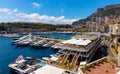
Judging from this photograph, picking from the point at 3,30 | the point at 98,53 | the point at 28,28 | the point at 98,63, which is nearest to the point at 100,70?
the point at 98,63

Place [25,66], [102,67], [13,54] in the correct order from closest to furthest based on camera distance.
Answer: [102,67] → [25,66] → [13,54]

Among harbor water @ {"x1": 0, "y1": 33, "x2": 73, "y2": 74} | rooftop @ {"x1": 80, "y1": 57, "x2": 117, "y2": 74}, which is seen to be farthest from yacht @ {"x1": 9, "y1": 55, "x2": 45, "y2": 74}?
rooftop @ {"x1": 80, "y1": 57, "x2": 117, "y2": 74}

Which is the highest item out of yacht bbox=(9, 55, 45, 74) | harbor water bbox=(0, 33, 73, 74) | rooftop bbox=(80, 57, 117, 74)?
rooftop bbox=(80, 57, 117, 74)

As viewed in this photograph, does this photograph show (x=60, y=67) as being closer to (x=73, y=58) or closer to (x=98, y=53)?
(x=73, y=58)

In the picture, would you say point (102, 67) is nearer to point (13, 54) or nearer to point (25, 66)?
point (25, 66)

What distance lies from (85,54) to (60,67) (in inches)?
298

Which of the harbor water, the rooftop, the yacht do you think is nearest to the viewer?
the rooftop

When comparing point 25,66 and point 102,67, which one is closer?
point 102,67

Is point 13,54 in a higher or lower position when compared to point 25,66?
lower

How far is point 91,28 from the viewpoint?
18562 centimetres

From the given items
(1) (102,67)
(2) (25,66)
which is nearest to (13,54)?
(2) (25,66)

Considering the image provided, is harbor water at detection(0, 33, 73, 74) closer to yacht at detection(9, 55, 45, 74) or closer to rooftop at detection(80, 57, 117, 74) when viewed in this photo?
yacht at detection(9, 55, 45, 74)

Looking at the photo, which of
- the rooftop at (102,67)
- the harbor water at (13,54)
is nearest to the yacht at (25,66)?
the harbor water at (13,54)

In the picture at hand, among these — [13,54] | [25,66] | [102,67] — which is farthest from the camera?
[13,54]
